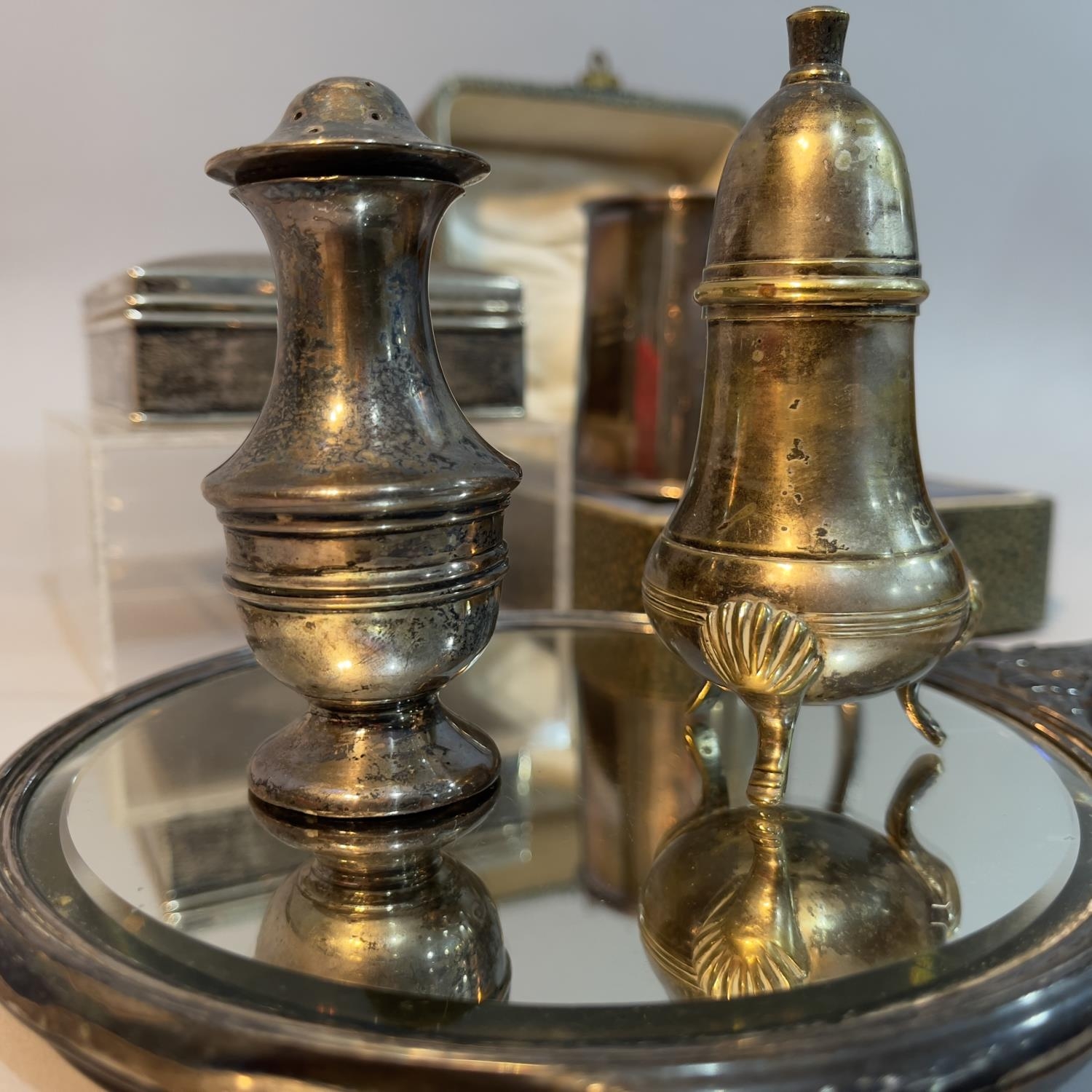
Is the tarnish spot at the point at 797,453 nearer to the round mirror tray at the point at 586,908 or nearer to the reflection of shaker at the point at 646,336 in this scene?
the round mirror tray at the point at 586,908

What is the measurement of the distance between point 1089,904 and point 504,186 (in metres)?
0.99

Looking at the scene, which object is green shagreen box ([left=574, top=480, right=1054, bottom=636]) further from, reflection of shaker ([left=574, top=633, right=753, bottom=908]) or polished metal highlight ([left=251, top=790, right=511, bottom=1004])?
polished metal highlight ([left=251, top=790, right=511, bottom=1004])

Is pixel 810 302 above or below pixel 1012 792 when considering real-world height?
above

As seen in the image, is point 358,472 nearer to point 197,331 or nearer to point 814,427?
Answer: point 814,427

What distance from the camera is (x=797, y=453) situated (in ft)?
1.32

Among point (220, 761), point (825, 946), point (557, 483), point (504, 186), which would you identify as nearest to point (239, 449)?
point (220, 761)

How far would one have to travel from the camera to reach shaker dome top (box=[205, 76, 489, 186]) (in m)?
0.35

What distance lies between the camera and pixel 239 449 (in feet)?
1.32

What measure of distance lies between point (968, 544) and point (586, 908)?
1.87 feet

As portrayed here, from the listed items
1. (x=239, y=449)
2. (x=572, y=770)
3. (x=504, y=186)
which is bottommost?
(x=572, y=770)

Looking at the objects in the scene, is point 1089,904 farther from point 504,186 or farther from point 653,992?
point 504,186

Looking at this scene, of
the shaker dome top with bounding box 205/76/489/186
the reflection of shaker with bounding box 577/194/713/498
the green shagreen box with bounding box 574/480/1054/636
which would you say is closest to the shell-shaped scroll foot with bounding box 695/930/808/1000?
the shaker dome top with bounding box 205/76/489/186

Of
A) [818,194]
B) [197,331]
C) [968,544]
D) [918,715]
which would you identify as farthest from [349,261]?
[968,544]

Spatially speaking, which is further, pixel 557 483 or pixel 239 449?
pixel 557 483
